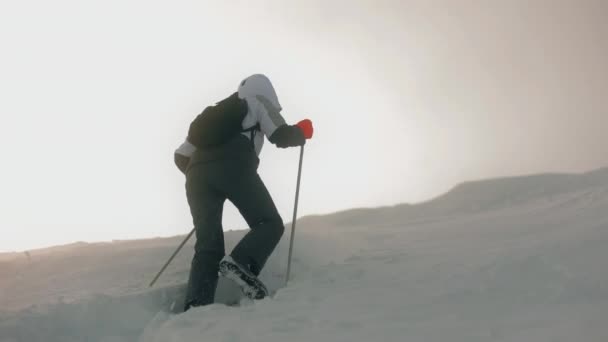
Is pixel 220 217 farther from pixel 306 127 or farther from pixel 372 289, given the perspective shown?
pixel 372 289

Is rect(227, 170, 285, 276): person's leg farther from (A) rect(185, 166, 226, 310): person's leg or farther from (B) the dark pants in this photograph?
(A) rect(185, 166, 226, 310): person's leg

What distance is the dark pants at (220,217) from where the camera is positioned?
322 centimetres

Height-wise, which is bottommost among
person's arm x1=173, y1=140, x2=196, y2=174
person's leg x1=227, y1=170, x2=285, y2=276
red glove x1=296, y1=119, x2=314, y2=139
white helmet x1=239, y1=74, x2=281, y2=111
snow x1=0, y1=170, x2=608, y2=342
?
snow x1=0, y1=170, x2=608, y2=342

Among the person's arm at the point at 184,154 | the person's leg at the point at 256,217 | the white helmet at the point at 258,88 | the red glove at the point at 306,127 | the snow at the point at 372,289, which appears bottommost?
the snow at the point at 372,289

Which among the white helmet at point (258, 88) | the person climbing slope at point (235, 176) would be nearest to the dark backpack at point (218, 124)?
the person climbing slope at point (235, 176)

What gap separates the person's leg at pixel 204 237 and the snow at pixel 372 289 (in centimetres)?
22

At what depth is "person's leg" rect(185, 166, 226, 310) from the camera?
3.20 meters

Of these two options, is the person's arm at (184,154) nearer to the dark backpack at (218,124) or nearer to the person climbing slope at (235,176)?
the person climbing slope at (235,176)

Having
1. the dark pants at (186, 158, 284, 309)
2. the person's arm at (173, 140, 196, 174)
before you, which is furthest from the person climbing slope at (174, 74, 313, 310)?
the person's arm at (173, 140, 196, 174)

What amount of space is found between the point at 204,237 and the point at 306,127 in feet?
3.12

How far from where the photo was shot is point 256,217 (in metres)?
3.39

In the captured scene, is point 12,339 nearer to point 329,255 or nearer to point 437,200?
point 329,255

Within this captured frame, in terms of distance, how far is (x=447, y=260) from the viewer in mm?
3309

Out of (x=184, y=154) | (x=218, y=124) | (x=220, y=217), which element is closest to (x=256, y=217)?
(x=220, y=217)
